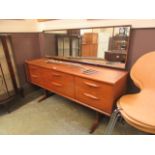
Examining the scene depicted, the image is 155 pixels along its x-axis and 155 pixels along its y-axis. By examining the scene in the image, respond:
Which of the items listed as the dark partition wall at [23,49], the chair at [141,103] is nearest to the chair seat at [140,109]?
the chair at [141,103]

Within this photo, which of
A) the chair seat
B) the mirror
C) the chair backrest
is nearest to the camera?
the chair seat

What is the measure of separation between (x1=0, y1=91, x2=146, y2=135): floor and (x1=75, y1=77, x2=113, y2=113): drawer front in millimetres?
367

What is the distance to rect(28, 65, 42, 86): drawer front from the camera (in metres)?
2.00

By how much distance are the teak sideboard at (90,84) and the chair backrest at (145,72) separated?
158mm

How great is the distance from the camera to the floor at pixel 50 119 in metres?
1.52

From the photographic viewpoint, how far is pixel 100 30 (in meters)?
1.60

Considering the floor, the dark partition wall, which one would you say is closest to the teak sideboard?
the floor

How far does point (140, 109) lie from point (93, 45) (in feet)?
3.41

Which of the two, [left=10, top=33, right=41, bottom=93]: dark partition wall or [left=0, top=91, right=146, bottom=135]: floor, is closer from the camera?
[left=0, top=91, right=146, bottom=135]: floor

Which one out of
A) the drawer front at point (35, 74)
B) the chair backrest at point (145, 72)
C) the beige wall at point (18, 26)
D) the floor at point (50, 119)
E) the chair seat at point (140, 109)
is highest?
the beige wall at point (18, 26)

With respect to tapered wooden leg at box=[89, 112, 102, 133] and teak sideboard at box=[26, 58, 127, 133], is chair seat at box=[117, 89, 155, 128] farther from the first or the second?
tapered wooden leg at box=[89, 112, 102, 133]

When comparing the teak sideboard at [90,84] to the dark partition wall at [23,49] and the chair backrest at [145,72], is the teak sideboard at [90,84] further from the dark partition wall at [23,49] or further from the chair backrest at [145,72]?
the dark partition wall at [23,49]

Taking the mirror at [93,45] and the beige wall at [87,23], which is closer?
the beige wall at [87,23]
